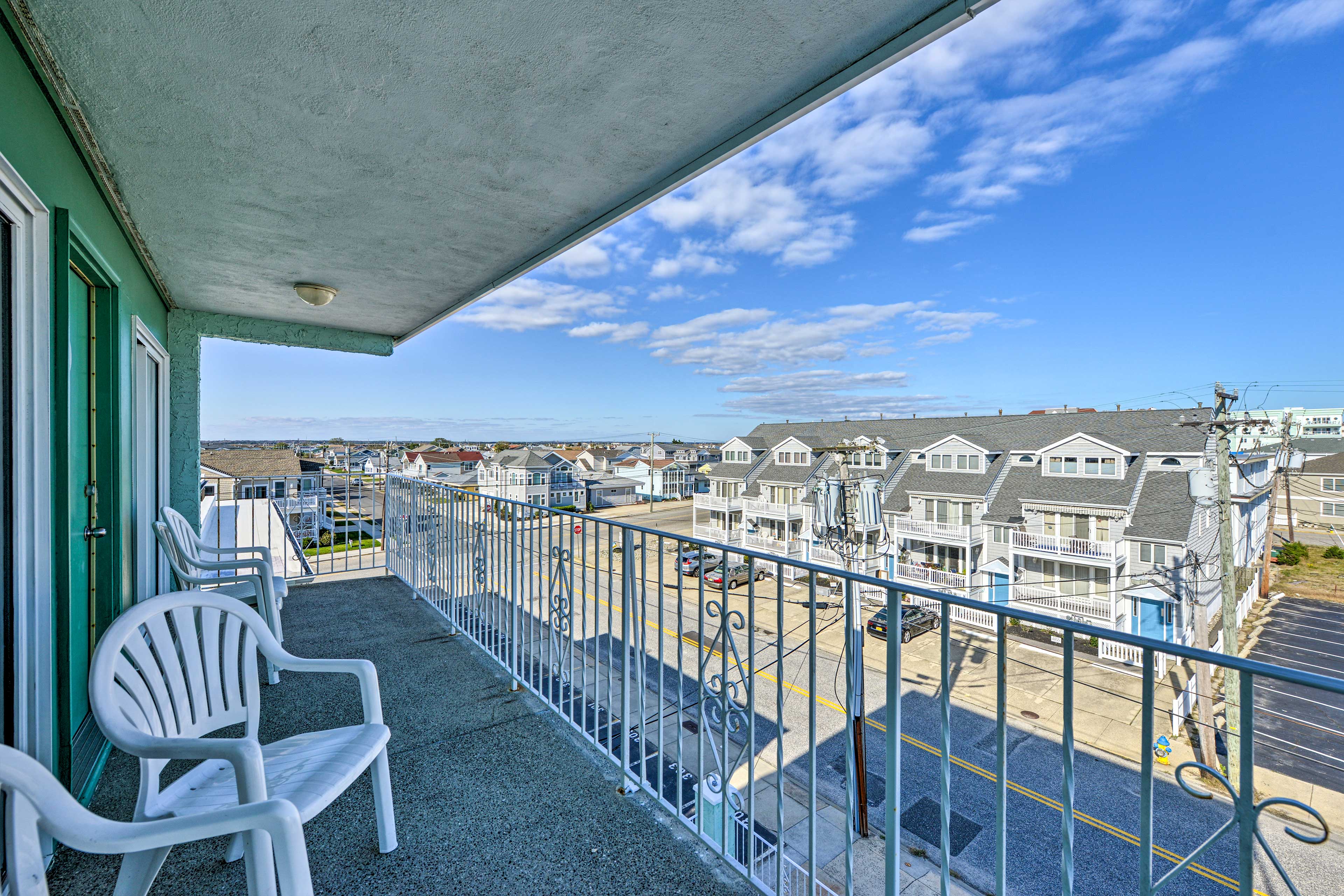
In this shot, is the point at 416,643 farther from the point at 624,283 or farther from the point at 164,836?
the point at 624,283

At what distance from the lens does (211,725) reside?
5.55 feet

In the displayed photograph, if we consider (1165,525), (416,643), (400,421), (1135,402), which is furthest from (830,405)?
(400,421)

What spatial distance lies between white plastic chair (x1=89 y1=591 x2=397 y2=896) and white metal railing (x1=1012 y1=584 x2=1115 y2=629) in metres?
13.3

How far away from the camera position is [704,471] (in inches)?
906

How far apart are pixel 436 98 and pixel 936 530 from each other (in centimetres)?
1553

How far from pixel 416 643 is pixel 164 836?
2.48 metres

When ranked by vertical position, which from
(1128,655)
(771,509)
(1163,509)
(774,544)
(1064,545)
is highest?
(1128,655)

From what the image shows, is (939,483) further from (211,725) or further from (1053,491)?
(211,725)

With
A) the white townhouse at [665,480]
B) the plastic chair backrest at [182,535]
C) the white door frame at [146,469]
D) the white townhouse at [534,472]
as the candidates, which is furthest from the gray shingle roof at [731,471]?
the plastic chair backrest at [182,535]

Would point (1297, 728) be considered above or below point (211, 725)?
above

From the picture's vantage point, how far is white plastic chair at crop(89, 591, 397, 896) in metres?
1.19

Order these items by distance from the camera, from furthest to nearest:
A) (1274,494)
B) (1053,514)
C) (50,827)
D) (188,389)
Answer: (1274,494), (1053,514), (188,389), (50,827)

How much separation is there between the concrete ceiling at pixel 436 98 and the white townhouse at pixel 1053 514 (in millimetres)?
7846

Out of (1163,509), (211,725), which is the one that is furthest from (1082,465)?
(211,725)
